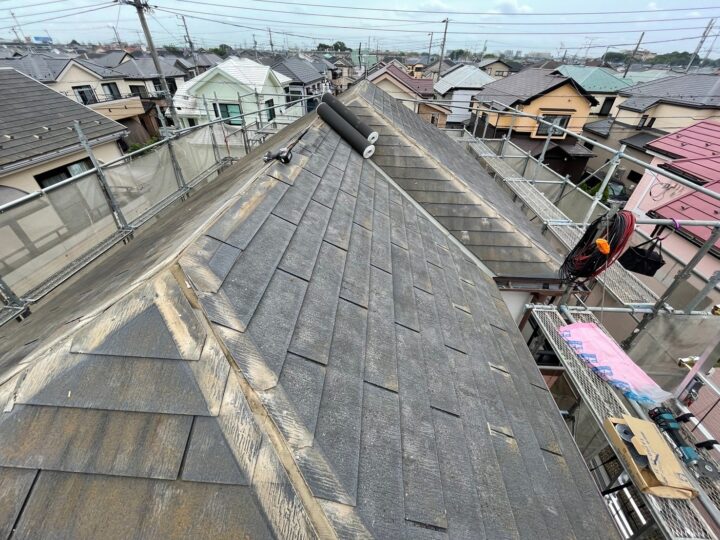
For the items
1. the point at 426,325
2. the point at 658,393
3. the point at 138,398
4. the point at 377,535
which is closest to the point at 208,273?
the point at 138,398

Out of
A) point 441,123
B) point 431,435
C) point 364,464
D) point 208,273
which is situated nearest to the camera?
point 364,464

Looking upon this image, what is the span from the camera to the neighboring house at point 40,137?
35.0 ft

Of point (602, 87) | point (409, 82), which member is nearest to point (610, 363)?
point (409, 82)

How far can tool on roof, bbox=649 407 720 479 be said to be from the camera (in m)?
3.64

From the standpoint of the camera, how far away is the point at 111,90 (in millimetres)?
31312

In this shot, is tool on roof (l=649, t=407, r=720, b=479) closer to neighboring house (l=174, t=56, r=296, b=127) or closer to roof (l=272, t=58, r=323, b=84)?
neighboring house (l=174, t=56, r=296, b=127)

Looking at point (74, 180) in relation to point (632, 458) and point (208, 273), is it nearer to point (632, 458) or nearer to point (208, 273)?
point (208, 273)

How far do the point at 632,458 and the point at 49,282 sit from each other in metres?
9.21

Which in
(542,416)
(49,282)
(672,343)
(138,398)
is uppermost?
(138,398)

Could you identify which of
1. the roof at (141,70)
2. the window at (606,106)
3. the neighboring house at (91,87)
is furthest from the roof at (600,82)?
the roof at (141,70)

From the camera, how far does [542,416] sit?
325cm

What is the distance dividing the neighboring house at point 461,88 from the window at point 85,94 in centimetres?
3291

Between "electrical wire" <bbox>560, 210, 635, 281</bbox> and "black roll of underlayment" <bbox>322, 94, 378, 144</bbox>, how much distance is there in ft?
12.8

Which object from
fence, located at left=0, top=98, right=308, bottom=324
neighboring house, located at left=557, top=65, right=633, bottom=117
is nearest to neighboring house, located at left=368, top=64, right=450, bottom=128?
neighboring house, located at left=557, top=65, right=633, bottom=117
